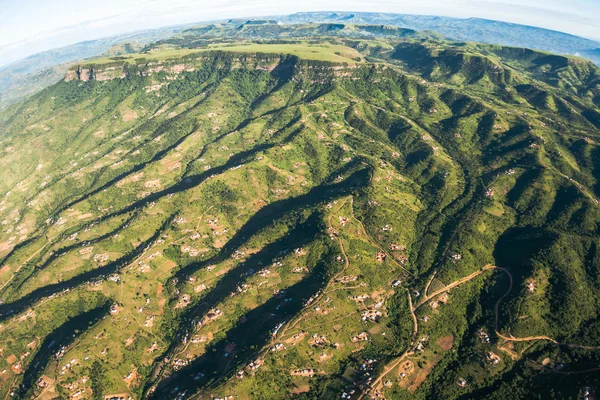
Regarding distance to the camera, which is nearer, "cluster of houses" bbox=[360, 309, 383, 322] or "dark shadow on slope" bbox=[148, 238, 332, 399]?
"dark shadow on slope" bbox=[148, 238, 332, 399]

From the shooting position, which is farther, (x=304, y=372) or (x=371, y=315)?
(x=371, y=315)

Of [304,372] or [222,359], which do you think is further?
[222,359]

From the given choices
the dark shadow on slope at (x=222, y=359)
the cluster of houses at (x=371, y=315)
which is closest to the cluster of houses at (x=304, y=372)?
the dark shadow on slope at (x=222, y=359)

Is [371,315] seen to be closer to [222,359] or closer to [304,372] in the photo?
[304,372]


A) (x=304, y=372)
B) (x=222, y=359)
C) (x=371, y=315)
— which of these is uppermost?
(x=371, y=315)

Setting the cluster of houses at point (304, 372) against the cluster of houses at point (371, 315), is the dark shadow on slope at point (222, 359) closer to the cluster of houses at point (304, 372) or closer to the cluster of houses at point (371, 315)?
the cluster of houses at point (304, 372)

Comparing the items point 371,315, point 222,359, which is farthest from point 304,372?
point 371,315

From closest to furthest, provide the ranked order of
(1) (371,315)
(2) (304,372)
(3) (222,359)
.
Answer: (2) (304,372), (3) (222,359), (1) (371,315)

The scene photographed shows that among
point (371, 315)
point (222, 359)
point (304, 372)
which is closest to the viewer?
point (304, 372)

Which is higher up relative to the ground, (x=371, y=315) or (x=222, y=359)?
(x=371, y=315)

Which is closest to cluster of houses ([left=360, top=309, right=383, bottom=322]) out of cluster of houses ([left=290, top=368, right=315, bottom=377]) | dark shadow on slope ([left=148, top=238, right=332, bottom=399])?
dark shadow on slope ([left=148, top=238, right=332, bottom=399])

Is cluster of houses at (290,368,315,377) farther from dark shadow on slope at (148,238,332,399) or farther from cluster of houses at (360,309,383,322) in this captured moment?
cluster of houses at (360,309,383,322)
